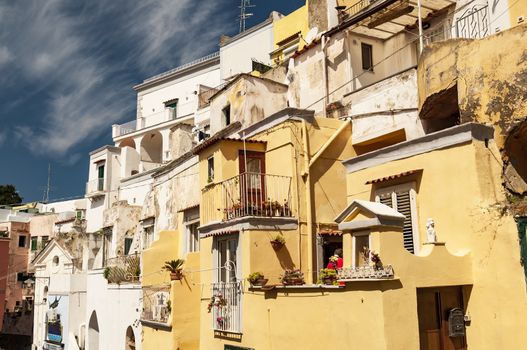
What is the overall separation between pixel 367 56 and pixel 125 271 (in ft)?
46.6

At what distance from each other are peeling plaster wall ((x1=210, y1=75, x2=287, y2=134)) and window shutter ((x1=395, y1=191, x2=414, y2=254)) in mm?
9324

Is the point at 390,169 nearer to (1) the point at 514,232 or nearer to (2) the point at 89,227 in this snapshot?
(1) the point at 514,232

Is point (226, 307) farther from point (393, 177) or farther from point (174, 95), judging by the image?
point (174, 95)

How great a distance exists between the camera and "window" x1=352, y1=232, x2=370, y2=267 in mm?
10930

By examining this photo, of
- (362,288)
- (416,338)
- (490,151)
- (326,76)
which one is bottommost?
(416,338)

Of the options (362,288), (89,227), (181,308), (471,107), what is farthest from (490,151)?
(89,227)

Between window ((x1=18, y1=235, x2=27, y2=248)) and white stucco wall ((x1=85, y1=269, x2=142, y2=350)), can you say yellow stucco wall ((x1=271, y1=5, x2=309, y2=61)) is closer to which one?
white stucco wall ((x1=85, y1=269, x2=142, y2=350))

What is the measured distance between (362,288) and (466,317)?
257cm

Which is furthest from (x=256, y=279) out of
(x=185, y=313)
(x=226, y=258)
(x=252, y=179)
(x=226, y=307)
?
(x=185, y=313)

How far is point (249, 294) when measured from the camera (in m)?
14.6

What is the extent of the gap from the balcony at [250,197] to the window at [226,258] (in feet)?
2.23

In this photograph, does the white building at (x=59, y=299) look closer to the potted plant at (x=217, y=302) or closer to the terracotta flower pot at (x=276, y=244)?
the potted plant at (x=217, y=302)

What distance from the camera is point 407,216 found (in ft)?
42.9

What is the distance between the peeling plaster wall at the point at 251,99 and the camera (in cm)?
2180
